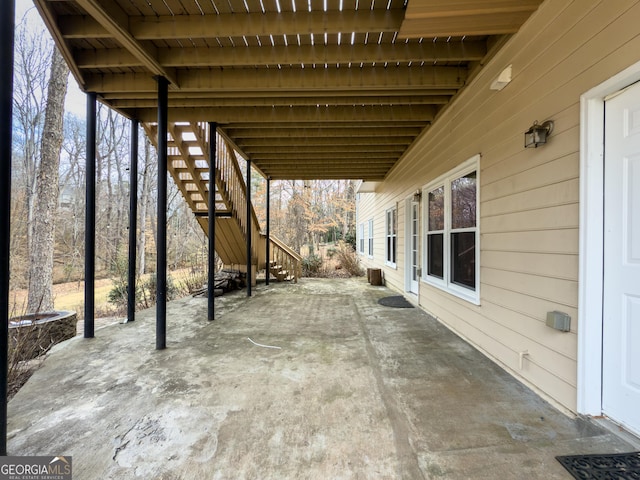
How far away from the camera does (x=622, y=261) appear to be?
1691 mm

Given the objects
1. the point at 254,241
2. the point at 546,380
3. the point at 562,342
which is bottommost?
the point at 546,380

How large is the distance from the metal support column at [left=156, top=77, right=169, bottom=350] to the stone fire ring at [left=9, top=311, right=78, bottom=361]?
1.19m

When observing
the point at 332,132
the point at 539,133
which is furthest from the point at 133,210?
the point at 539,133

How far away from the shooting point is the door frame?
1.78 metres

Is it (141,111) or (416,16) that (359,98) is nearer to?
(416,16)

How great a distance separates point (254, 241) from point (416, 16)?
6.16 m

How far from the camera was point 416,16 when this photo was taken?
2254 millimetres

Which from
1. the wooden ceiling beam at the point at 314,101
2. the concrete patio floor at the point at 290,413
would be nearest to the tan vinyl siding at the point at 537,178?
the concrete patio floor at the point at 290,413

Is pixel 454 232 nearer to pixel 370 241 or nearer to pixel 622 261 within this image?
pixel 622 261

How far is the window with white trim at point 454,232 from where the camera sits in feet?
10.9

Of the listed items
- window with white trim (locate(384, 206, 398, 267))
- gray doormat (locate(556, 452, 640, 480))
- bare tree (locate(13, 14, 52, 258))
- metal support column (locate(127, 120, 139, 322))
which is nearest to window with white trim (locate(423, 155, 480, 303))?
gray doormat (locate(556, 452, 640, 480))

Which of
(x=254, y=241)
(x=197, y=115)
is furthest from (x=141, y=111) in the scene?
(x=254, y=241)

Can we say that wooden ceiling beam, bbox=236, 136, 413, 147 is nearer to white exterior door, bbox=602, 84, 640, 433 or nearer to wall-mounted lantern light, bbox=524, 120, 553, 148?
wall-mounted lantern light, bbox=524, 120, 553, 148

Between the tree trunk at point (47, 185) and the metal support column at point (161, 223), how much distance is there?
14.8ft
